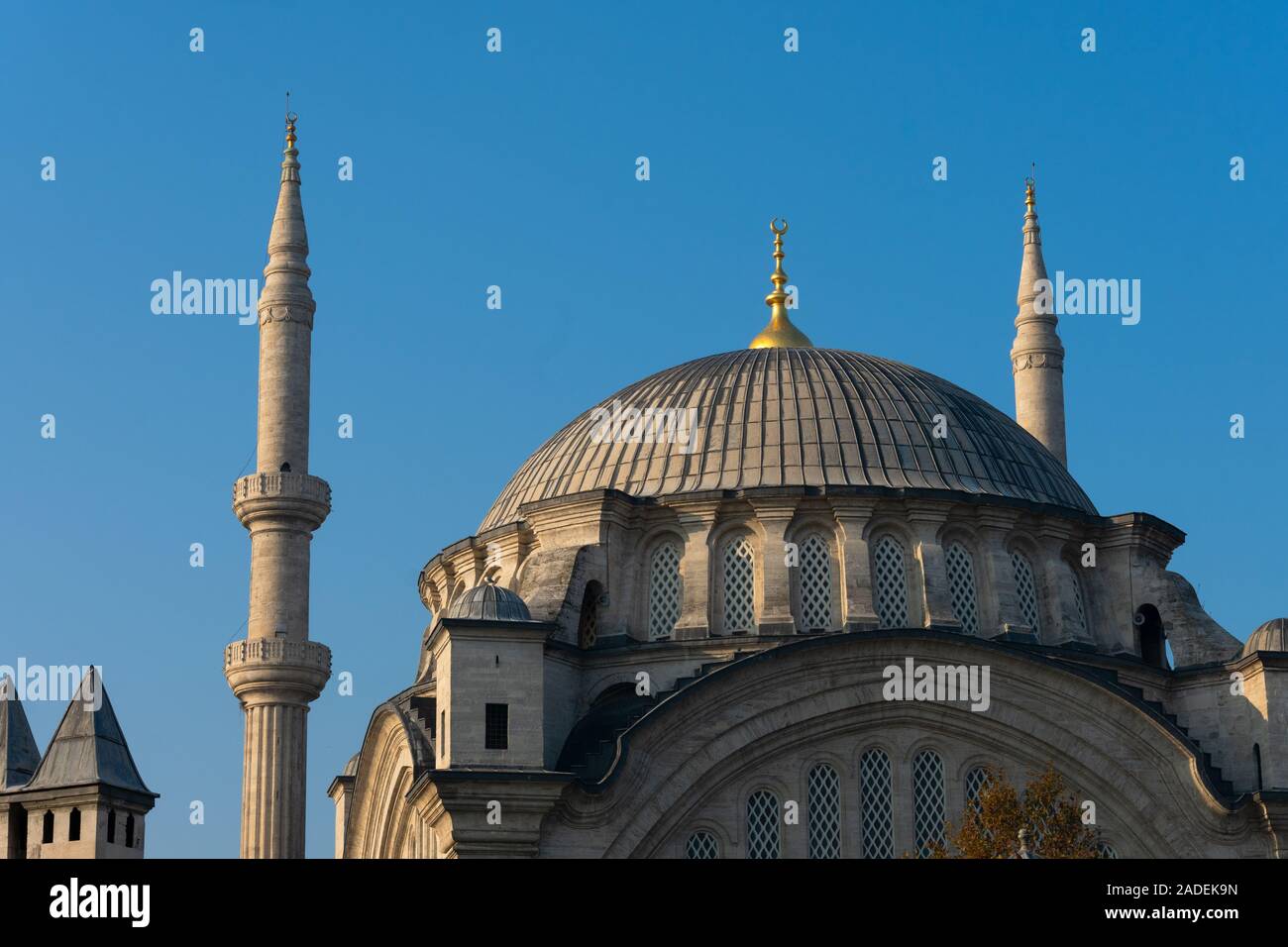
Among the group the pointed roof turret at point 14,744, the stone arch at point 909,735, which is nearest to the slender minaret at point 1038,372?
the stone arch at point 909,735

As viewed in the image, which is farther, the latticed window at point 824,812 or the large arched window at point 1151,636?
the large arched window at point 1151,636

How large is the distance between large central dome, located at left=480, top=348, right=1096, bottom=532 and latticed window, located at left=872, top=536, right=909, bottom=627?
36.6 inches

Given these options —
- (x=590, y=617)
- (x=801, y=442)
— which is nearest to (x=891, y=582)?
(x=801, y=442)

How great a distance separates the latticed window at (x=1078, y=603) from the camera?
125 feet

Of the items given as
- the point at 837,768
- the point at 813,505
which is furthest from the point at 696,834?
the point at 813,505

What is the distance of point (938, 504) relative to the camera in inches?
1462

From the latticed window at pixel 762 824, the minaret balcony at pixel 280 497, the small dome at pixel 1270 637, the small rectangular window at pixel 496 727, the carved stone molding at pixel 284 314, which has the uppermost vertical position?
the carved stone molding at pixel 284 314

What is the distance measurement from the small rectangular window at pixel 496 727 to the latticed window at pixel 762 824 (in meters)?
3.64

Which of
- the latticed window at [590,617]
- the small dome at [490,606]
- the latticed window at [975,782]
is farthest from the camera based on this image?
the latticed window at [590,617]

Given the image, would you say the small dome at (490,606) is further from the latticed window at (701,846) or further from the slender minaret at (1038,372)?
the slender minaret at (1038,372)

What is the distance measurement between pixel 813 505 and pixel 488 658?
628 cm

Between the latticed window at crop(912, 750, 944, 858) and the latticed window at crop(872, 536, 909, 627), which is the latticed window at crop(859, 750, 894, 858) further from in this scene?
the latticed window at crop(872, 536, 909, 627)

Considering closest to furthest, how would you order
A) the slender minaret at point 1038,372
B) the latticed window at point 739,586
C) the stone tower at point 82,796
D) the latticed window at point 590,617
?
the stone tower at point 82,796 → the latticed window at point 739,586 → the latticed window at point 590,617 → the slender minaret at point 1038,372
